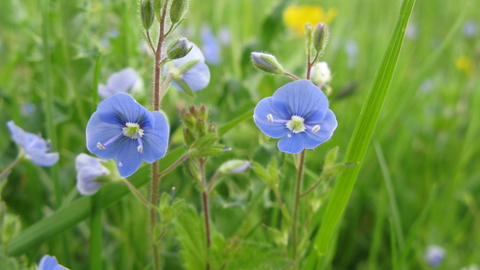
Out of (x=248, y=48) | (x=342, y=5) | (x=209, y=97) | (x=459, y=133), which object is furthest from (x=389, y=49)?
(x=342, y=5)

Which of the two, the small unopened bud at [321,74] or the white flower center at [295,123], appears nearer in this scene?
the white flower center at [295,123]

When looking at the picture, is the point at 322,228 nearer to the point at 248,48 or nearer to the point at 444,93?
the point at 248,48

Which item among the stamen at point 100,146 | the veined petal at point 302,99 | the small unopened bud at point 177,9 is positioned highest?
the small unopened bud at point 177,9

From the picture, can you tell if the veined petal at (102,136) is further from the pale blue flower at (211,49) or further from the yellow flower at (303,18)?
the yellow flower at (303,18)

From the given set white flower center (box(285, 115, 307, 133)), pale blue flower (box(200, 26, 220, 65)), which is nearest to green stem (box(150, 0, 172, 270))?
white flower center (box(285, 115, 307, 133))

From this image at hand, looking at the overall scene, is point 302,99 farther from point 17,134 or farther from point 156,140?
point 17,134

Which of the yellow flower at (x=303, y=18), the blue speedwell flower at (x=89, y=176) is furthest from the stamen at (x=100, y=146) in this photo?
the yellow flower at (x=303, y=18)

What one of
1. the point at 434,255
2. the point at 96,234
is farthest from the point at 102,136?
the point at 434,255
